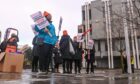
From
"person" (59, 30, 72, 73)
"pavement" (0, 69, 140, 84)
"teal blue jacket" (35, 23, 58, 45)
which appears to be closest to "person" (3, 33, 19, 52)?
"teal blue jacket" (35, 23, 58, 45)

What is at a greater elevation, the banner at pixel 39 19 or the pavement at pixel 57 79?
the banner at pixel 39 19

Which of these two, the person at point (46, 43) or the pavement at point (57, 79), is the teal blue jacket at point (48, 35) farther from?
the pavement at point (57, 79)

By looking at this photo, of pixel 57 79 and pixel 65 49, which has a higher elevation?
pixel 65 49

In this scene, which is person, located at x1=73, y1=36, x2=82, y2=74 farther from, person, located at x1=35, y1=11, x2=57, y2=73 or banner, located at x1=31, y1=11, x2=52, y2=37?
banner, located at x1=31, y1=11, x2=52, y2=37

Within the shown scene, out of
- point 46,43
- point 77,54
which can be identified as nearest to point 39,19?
point 46,43

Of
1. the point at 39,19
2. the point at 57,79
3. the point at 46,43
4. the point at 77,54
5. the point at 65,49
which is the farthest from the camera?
the point at 77,54

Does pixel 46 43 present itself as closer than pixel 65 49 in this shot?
Yes

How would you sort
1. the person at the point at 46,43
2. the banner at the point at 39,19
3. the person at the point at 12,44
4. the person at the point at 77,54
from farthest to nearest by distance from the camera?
the person at the point at 77,54, the person at the point at 12,44, the person at the point at 46,43, the banner at the point at 39,19

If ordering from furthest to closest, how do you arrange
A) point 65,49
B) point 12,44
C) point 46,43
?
point 65,49
point 12,44
point 46,43

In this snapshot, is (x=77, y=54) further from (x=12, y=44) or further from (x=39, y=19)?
(x=39, y=19)

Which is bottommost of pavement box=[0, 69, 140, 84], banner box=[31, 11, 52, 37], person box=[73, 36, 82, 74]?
pavement box=[0, 69, 140, 84]

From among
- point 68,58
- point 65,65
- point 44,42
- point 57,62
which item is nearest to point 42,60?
point 44,42

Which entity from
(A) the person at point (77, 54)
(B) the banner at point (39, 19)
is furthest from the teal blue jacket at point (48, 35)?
(A) the person at point (77, 54)

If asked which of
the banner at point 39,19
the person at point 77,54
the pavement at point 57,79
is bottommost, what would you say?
the pavement at point 57,79
